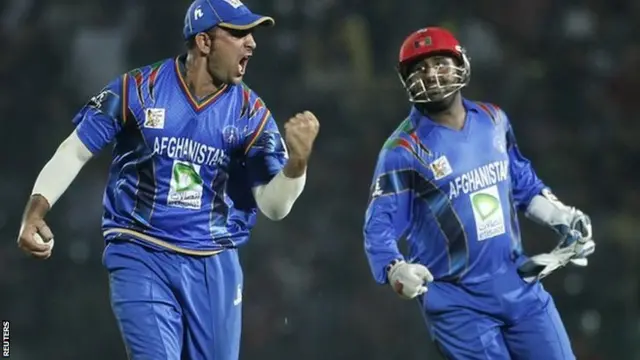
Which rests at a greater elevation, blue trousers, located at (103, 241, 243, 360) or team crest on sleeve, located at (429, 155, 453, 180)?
team crest on sleeve, located at (429, 155, 453, 180)

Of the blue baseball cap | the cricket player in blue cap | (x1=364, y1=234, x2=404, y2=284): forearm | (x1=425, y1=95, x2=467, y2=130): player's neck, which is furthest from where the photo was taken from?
(x1=425, y1=95, x2=467, y2=130): player's neck

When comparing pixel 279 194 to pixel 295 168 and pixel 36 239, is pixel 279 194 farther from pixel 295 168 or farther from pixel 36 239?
pixel 36 239

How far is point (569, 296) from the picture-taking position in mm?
8562

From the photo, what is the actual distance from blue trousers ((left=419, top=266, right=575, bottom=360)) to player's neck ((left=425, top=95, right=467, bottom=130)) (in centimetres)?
60

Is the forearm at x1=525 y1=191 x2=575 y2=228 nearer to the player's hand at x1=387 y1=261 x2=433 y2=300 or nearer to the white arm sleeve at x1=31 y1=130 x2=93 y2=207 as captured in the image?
the player's hand at x1=387 y1=261 x2=433 y2=300

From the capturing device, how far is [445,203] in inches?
213

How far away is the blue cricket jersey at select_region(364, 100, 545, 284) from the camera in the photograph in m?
5.41

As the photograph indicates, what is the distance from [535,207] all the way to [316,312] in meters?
3.08

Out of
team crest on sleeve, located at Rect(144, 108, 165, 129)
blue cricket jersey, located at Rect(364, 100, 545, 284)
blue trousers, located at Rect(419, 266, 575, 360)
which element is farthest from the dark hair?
blue trousers, located at Rect(419, 266, 575, 360)

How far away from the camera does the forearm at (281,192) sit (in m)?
4.93

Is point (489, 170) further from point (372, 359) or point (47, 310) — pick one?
point (47, 310)

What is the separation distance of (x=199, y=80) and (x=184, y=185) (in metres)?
0.40

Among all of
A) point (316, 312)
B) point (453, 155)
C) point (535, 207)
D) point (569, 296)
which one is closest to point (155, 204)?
point (453, 155)

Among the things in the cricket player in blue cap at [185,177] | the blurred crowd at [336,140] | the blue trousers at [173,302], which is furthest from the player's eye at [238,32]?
the blurred crowd at [336,140]
